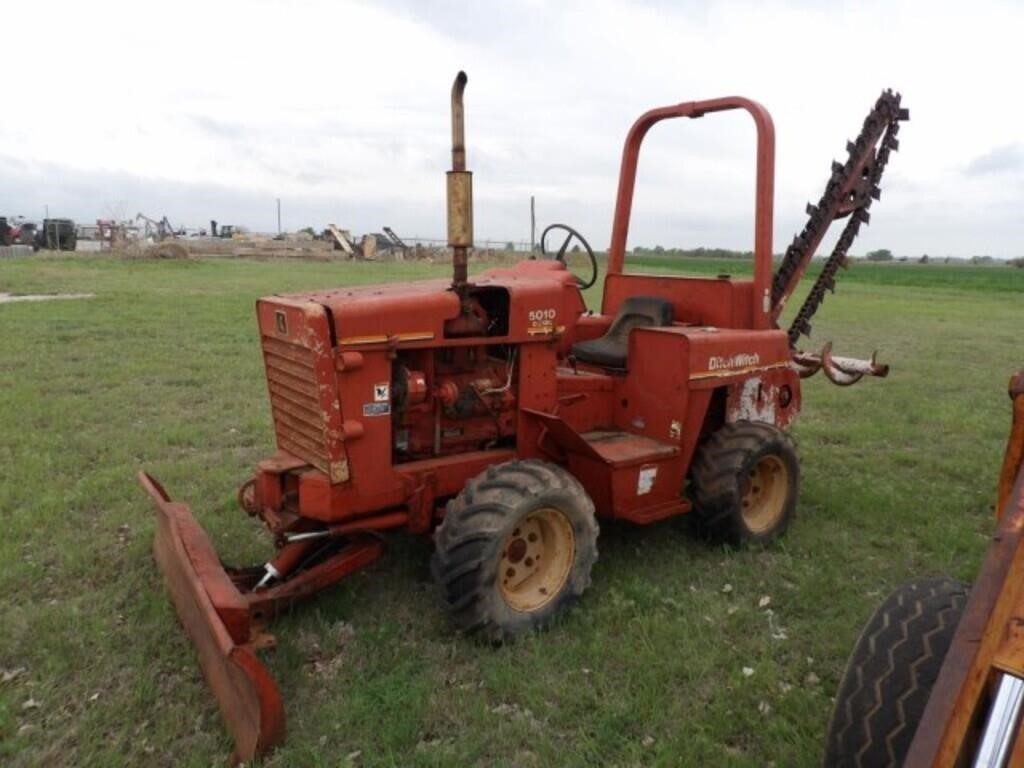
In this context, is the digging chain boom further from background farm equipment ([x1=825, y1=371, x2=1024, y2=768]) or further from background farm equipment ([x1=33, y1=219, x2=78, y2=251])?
background farm equipment ([x1=33, y1=219, x2=78, y2=251])

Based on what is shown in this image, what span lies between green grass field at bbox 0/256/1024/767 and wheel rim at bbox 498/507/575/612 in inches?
7.2

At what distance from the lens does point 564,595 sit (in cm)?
393

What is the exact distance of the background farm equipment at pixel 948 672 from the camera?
179 centimetres

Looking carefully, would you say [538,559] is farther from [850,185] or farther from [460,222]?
[850,185]

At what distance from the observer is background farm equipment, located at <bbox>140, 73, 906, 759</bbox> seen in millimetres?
3652

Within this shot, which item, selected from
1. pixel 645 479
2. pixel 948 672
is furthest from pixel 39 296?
pixel 948 672

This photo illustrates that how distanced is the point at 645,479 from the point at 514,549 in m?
0.95

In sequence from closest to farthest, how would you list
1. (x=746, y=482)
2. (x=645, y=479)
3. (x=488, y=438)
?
(x=488, y=438)
(x=645, y=479)
(x=746, y=482)

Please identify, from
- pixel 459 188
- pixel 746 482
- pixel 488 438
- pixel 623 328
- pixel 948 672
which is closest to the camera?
pixel 948 672

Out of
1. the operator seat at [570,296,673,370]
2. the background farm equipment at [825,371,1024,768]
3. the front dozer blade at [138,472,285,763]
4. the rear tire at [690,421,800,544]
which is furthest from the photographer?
the operator seat at [570,296,673,370]

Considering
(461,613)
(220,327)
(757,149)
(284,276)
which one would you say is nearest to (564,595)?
(461,613)

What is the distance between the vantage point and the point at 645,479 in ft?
14.8

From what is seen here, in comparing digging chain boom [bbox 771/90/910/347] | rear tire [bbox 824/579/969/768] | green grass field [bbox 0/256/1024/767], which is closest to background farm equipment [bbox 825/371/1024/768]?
rear tire [bbox 824/579/969/768]

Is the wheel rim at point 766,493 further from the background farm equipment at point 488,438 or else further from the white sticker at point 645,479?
the white sticker at point 645,479
